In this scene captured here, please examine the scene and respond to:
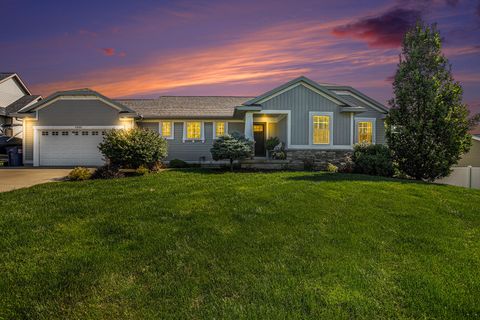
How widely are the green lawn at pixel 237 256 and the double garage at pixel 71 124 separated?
12551 mm

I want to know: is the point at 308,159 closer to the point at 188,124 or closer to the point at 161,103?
the point at 188,124

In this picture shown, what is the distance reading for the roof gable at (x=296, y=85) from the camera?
17.5 m

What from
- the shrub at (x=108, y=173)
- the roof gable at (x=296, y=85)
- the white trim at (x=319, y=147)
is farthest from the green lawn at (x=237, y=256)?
the roof gable at (x=296, y=85)

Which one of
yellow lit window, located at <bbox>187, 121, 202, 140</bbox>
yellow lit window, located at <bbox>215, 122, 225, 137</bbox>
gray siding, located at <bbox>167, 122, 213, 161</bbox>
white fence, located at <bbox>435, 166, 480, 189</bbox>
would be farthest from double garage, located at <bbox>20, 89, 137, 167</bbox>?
white fence, located at <bbox>435, 166, 480, 189</bbox>

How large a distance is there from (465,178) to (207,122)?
16.0 m

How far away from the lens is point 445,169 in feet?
47.0

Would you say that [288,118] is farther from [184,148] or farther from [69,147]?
[69,147]

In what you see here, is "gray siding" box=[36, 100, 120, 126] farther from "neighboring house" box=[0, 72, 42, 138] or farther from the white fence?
the white fence

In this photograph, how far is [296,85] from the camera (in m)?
17.6

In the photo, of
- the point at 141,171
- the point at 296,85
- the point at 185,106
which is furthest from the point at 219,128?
the point at 141,171

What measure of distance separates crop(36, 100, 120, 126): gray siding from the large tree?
17.6 m

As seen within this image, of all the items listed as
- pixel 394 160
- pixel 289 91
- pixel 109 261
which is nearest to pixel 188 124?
pixel 289 91

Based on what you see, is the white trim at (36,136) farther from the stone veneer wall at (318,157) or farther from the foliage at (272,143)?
the stone veneer wall at (318,157)

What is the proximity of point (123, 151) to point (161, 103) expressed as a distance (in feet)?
36.3
